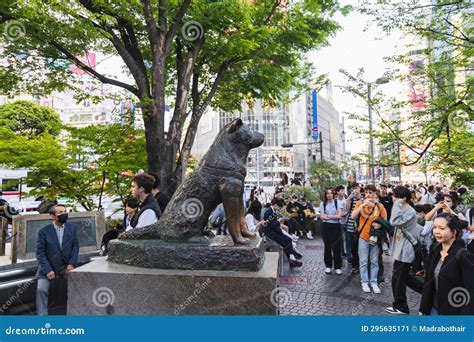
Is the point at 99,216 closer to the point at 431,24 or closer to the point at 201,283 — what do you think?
the point at 201,283

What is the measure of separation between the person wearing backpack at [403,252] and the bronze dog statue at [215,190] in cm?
279

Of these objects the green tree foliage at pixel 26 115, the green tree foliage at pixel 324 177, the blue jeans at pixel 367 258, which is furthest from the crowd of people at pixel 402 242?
the green tree foliage at pixel 26 115

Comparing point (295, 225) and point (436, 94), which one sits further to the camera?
point (295, 225)

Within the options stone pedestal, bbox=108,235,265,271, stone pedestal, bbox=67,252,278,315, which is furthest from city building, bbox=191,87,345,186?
stone pedestal, bbox=67,252,278,315

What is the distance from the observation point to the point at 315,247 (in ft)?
34.6

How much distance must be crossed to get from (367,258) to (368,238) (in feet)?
1.52

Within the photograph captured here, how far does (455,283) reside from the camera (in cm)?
293

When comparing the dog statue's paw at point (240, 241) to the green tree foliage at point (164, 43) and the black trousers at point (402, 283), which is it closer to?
the black trousers at point (402, 283)

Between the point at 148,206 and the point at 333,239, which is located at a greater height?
the point at 148,206

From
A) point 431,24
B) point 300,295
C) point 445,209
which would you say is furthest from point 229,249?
point 431,24

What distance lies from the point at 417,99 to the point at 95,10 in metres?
8.15

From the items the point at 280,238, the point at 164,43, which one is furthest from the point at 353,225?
the point at 164,43

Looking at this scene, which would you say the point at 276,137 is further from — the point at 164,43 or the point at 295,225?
the point at 164,43

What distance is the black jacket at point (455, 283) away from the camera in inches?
111
